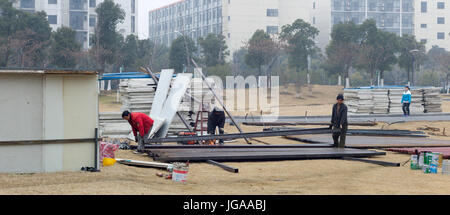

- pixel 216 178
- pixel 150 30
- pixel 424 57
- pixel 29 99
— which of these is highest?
pixel 150 30

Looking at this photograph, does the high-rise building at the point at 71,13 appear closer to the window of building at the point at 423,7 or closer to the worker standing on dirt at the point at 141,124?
the window of building at the point at 423,7

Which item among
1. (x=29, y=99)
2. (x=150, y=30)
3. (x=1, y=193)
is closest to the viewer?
(x=1, y=193)

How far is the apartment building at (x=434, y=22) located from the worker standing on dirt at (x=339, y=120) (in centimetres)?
8758

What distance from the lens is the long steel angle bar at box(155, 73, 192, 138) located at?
16.0 metres

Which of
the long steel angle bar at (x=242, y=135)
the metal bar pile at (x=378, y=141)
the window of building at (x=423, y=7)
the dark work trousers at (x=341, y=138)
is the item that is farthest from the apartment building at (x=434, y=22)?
the long steel angle bar at (x=242, y=135)

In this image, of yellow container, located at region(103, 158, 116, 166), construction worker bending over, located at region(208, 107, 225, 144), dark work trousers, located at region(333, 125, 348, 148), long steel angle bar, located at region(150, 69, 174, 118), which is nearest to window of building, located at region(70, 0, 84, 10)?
long steel angle bar, located at region(150, 69, 174, 118)

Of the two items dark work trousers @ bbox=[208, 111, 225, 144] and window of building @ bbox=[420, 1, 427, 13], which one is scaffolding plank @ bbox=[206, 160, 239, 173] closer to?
dark work trousers @ bbox=[208, 111, 225, 144]

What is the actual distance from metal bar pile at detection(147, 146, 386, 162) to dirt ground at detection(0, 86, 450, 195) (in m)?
0.37

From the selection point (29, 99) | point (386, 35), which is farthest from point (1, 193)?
point (386, 35)

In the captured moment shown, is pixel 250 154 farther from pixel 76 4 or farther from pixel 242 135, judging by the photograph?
pixel 76 4

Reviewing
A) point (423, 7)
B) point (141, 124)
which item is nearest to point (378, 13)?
point (423, 7)

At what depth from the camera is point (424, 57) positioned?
67875 millimetres

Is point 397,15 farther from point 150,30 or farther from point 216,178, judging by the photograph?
point 216,178
